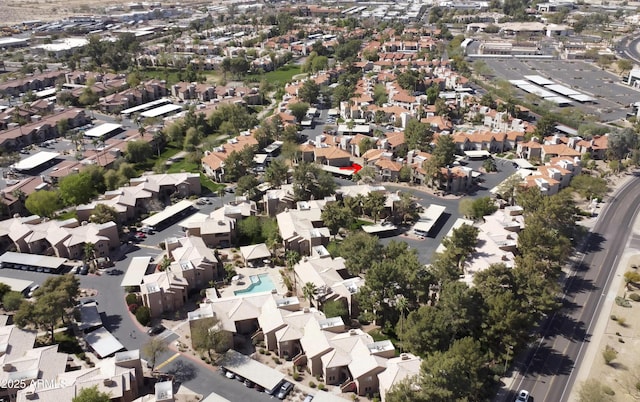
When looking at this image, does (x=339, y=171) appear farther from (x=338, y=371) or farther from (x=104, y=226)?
(x=338, y=371)

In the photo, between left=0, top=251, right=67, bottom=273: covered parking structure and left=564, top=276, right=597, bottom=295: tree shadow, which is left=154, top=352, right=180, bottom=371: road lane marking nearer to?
left=0, top=251, right=67, bottom=273: covered parking structure

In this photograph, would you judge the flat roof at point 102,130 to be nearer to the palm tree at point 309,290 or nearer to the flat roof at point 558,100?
the palm tree at point 309,290

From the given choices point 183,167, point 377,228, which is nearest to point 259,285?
point 377,228

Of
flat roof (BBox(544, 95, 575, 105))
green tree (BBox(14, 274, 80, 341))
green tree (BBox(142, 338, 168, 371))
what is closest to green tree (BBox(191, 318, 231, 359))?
green tree (BBox(142, 338, 168, 371))

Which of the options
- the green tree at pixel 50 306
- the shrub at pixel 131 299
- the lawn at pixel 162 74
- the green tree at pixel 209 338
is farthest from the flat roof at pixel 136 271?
the lawn at pixel 162 74

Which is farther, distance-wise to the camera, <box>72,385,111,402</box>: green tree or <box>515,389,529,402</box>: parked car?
<box>515,389,529,402</box>: parked car

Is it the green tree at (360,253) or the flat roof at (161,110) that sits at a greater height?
the flat roof at (161,110)

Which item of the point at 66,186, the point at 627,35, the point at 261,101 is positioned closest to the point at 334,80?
the point at 261,101
